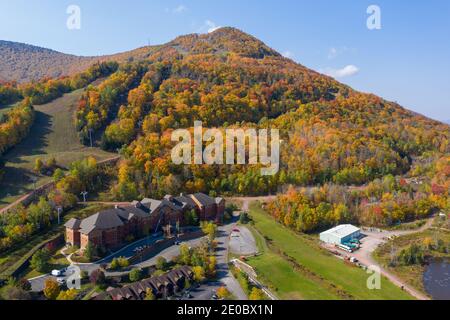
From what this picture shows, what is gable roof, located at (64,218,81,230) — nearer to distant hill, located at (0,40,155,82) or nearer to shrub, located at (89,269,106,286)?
shrub, located at (89,269,106,286)

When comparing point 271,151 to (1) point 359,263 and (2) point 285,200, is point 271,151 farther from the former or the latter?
(1) point 359,263

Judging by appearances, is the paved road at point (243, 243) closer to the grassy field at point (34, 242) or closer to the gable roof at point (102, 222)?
the gable roof at point (102, 222)

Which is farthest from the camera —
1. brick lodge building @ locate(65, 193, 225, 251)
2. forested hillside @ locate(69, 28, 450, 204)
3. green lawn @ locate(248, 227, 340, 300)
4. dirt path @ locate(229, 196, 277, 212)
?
forested hillside @ locate(69, 28, 450, 204)

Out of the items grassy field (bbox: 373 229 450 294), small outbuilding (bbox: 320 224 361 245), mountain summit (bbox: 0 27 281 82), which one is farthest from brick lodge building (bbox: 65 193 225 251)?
mountain summit (bbox: 0 27 281 82)

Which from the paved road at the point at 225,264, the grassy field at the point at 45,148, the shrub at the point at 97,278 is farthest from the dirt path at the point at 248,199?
the shrub at the point at 97,278

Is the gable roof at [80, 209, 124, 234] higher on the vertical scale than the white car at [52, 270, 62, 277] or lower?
higher

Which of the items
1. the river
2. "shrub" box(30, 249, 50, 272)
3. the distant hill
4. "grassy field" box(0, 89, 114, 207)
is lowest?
the river
